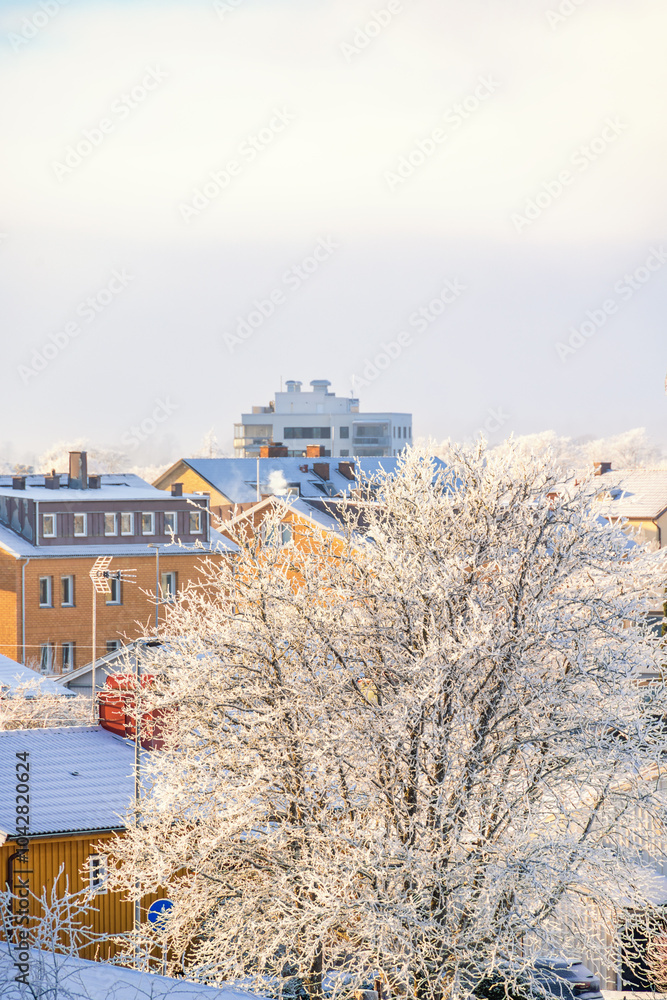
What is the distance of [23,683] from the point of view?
1222 inches

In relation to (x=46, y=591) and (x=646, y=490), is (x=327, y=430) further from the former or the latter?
(x=46, y=591)

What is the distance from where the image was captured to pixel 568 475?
1781 centimetres

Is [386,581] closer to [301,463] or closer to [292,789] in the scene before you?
[292,789]

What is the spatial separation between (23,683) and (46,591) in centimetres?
1442

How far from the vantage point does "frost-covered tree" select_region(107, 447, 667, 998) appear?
14500 millimetres

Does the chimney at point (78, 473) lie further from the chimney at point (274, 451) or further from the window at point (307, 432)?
the window at point (307, 432)

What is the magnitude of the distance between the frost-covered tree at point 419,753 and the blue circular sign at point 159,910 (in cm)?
44

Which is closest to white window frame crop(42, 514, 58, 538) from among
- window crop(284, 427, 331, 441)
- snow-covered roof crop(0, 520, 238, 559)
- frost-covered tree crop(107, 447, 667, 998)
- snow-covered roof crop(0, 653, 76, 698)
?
snow-covered roof crop(0, 520, 238, 559)

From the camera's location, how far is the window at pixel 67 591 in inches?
1780

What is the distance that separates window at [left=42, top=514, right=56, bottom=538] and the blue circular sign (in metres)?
30.2

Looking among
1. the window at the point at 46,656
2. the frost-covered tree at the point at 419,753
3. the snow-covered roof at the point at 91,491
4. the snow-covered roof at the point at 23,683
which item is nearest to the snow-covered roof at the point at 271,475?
the snow-covered roof at the point at 91,491

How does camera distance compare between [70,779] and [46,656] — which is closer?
[70,779]

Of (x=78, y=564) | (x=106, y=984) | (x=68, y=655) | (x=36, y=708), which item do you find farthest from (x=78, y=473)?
(x=106, y=984)

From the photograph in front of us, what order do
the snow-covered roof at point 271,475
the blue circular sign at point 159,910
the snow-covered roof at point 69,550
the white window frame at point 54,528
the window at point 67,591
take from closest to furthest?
the blue circular sign at point 159,910 → the snow-covered roof at point 69,550 → the window at point 67,591 → the white window frame at point 54,528 → the snow-covered roof at point 271,475
